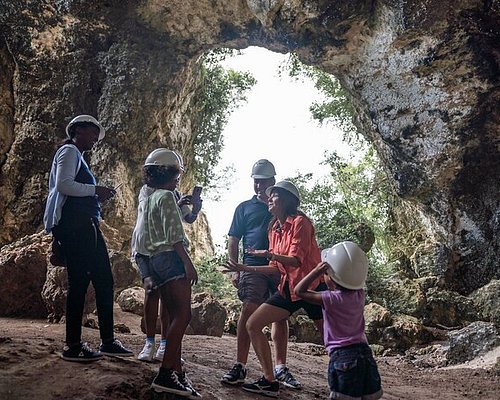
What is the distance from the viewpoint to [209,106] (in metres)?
14.7

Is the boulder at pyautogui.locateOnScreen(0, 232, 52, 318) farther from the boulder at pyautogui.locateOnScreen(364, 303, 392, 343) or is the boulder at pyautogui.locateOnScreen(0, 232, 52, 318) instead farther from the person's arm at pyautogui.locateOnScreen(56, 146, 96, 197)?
the boulder at pyautogui.locateOnScreen(364, 303, 392, 343)

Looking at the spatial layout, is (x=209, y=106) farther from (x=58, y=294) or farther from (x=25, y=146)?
(x=58, y=294)

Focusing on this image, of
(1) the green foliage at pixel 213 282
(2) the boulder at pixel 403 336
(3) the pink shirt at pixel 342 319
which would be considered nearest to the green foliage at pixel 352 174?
(1) the green foliage at pixel 213 282

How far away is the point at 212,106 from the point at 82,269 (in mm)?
11745

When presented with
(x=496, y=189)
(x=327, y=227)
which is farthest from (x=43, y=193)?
(x=496, y=189)

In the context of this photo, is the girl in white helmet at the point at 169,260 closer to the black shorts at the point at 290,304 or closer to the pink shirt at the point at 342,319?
the black shorts at the point at 290,304

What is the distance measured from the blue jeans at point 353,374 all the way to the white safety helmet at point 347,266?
37 centimetres

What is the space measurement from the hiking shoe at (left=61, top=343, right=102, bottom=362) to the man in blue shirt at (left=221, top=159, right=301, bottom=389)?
3.15 feet

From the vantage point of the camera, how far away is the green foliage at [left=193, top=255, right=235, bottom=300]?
36.9 feet

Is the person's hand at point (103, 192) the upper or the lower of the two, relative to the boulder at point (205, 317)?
upper

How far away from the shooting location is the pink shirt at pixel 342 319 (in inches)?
111

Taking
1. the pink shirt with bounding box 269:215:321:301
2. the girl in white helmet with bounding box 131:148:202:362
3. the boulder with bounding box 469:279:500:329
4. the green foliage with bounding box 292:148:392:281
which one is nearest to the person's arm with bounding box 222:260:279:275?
the pink shirt with bounding box 269:215:321:301

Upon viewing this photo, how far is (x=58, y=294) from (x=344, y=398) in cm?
437

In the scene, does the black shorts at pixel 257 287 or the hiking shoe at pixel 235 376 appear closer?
the hiking shoe at pixel 235 376
